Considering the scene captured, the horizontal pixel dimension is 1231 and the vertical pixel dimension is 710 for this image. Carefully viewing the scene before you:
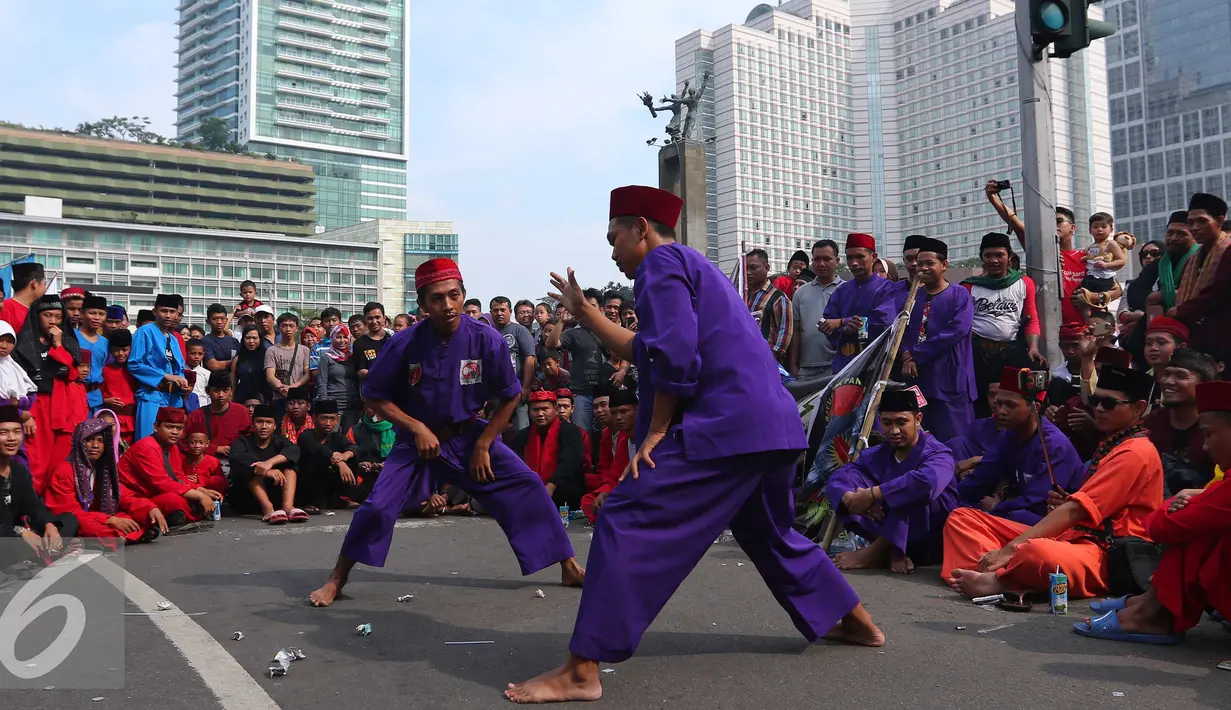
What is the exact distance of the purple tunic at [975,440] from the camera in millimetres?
6902

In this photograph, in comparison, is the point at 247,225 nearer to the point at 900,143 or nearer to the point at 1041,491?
the point at 900,143

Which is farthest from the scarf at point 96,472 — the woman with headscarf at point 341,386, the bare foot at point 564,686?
the bare foot at point 564,686

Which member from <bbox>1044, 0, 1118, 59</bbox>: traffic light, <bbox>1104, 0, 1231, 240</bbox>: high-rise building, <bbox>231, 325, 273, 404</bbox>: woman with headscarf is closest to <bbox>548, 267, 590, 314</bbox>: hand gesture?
<bbox>1044, 0, 1118, 59</bbox>: traffic light

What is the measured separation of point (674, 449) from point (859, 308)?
5.22m

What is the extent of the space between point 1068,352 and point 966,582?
3.62m

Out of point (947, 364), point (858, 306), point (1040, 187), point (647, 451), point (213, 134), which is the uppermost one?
point (213, 134)

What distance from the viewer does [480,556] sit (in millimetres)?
7094

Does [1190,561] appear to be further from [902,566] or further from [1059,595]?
[902,566]

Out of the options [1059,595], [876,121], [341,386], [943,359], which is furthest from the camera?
[876,121]

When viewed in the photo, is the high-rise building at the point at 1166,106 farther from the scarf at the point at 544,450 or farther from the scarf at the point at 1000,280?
the scarf at the point at 544,450

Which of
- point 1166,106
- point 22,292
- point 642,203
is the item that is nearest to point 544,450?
point 22,292

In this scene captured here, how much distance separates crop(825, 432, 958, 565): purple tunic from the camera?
6250 mm

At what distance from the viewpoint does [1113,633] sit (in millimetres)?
4500

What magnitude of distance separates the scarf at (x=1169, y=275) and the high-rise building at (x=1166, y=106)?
98.0 m
